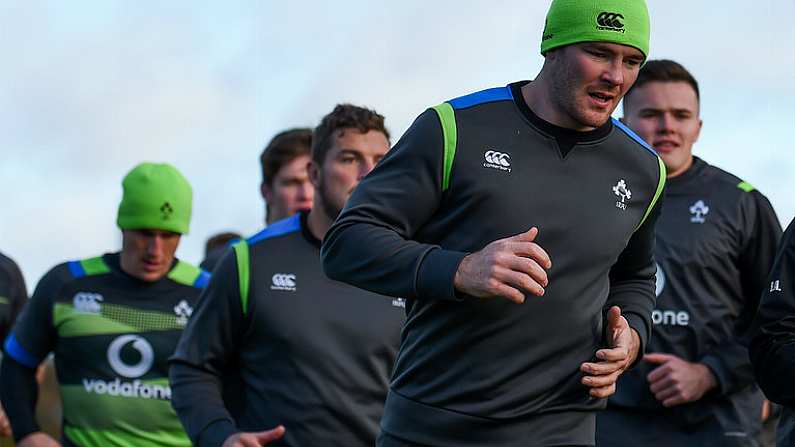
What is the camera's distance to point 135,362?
8398 mm

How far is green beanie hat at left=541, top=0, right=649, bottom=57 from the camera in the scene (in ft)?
15.8

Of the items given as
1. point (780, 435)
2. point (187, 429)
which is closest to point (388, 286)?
point (780, 435)

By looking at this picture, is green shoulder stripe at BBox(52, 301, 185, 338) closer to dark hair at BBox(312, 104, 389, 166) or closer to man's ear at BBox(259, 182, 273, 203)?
man's ear at BBox(259, 182, 273, 203)

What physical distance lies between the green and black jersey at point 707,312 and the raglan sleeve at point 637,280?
2204 mm

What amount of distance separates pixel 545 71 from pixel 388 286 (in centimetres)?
90

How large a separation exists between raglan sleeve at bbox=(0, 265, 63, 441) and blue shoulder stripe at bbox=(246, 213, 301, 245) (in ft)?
7.17

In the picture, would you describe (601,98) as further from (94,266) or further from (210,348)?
(94,266)

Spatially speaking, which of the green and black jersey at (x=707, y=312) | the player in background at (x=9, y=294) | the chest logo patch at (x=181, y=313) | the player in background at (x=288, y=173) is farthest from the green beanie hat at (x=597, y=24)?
the player in background at (x=9, y=294)

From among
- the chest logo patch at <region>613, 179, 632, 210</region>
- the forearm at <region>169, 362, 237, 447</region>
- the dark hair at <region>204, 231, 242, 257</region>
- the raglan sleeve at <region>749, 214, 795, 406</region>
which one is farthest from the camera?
the dark hair at <region>204, 231, 242, 257</region>

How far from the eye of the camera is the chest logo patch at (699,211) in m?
7.58

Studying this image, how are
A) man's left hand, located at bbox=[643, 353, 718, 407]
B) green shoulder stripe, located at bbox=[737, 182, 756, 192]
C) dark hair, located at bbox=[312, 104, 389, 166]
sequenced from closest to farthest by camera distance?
1. dark hair, located at bbox=[312, 104, 389, 166]
2. man's left hand, located at bbox=[643, 353, 718, 407]
3. green shoulder stripe, located at bbox=[737, 182, 756, 192]

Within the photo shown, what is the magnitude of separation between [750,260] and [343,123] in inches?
84.7

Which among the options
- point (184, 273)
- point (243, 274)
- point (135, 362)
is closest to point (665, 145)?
point (243, 274)

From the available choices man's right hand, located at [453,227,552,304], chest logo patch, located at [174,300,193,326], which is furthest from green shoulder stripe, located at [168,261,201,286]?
man's right hand, located at [453,227,552,304]
